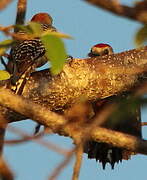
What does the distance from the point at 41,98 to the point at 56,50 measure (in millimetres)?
2062

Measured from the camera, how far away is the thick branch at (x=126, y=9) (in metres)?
0.79

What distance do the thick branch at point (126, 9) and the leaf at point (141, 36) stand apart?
218mm

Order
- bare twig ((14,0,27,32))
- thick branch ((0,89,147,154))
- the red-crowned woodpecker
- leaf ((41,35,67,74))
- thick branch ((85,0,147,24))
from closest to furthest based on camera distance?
thick branch ((85,0,147,24)) < leaf ((41,35,67,74)) < thick branch ((0,89,147,154)) < bare twig ((14,0,27,32)) < the red-crowned woodpecker

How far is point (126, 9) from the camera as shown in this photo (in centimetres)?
82

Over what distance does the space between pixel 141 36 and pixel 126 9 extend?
0.26 meters

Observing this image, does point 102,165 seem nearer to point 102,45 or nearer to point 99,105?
point 99,105

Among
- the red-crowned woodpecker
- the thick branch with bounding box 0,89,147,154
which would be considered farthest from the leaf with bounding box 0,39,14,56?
the red-crowned woodpecker

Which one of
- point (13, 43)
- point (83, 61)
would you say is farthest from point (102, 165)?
point (13, 43)

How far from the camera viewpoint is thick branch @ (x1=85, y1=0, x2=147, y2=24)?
31.3 inches

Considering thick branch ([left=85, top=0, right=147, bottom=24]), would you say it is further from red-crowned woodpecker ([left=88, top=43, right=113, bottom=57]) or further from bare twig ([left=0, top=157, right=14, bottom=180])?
red-crowned woodpecker ([left=88, top=43, right=113, bottom=57])

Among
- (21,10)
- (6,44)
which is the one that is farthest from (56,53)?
(21,10)

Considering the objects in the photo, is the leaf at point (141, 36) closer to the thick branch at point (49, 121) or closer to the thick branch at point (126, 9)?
the thick branch at point (126, 9)

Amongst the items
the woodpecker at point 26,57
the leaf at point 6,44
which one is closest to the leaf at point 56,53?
the leaf at point 6,44

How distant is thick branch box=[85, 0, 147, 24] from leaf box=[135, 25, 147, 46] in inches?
8.6
